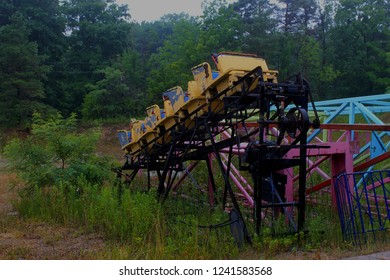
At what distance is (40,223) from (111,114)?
71.5 ft

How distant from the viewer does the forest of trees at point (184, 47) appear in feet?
99.3

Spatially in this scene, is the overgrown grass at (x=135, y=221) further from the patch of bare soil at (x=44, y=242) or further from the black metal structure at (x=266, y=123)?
the black metal structure at (x=266, y=123)

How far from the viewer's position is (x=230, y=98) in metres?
7.64

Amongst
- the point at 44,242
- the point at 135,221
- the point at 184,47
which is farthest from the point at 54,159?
the point at 184,47

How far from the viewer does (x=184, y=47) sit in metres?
32.8

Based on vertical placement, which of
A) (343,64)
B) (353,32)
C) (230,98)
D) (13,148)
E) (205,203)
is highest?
(353,32)

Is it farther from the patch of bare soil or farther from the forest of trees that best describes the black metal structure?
the forest of trees

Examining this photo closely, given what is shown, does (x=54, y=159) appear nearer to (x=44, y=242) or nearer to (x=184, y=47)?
(x=44, y=242)

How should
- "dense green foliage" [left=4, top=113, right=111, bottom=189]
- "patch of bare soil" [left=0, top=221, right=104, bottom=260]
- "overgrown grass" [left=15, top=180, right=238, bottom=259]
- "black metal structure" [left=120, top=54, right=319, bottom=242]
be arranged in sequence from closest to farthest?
"overgrown grass" [left=15, top=180, right=238, bottom=259] → "patch of bare soil" [left=0, top=221, right=104, bottom=260] → "black metal structure" [left=120, top=54, right=319, bottom=242] → "dense green foliage" [left=4, top=113, right=111, bottom=189]

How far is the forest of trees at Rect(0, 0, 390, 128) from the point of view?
3027 centimetres

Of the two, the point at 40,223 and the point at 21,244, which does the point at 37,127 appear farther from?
the point at 21,244

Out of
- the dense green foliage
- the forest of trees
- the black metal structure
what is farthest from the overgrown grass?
the forest of trees

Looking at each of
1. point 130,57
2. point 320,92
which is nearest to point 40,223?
point 130,57

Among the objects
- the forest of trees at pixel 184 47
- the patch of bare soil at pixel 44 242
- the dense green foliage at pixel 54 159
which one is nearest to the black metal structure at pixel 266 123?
the patch of bare soil at pixel 44 242
